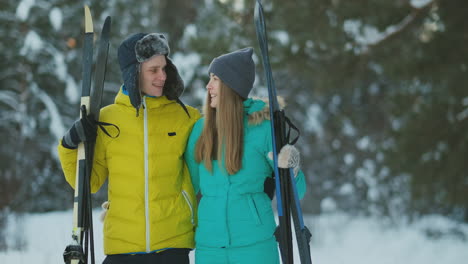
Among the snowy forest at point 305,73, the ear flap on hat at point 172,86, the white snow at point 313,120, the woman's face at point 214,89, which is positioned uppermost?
the white snow at point 313,120

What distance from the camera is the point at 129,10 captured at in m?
10.2

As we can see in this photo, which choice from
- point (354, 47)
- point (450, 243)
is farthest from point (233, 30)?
point (450, 243)

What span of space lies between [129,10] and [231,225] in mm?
8373

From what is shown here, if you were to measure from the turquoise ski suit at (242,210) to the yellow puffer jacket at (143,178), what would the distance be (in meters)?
0.13

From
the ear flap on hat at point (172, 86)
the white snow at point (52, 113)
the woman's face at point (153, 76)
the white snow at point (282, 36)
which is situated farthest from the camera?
the white snow at point (52, 113)

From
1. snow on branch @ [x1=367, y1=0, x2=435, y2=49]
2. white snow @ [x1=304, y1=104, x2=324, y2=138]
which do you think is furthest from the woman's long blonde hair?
white snow @ [x1=304, y1=104, x2=324, y2=138]

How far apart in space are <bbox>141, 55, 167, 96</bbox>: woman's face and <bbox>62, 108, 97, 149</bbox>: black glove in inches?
12.7

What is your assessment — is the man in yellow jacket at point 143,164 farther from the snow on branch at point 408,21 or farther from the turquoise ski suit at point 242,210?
the snow on branch at point 408,21

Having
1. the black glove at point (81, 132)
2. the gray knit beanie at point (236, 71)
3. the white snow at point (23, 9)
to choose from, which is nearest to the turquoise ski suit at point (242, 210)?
the gray knit beanie at point (236, 71)

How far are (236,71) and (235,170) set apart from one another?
463mm

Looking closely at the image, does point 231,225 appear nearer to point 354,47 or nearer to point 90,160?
point 90,160

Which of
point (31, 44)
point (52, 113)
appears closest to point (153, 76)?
point (31, 44)

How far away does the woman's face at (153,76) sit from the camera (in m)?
2.75

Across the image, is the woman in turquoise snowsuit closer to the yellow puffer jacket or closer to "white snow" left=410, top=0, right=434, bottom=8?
the yellow puffer jacket
